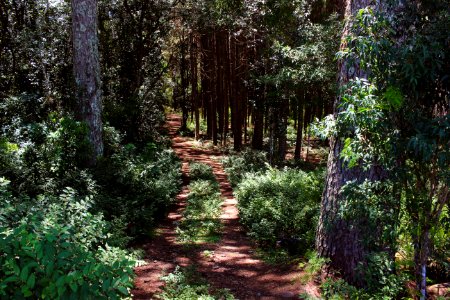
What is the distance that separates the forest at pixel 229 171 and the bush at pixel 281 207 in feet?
0.15

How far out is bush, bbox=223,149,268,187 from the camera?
1449cm

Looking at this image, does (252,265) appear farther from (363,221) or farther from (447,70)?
(447,70)

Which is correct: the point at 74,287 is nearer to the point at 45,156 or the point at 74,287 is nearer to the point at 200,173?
the point at 45,156

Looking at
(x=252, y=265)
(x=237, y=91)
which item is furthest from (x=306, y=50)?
(x=237, y=91)

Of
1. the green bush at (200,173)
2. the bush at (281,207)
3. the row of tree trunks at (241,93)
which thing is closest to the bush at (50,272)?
the bush at (281,207)

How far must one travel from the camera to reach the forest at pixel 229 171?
3545mm

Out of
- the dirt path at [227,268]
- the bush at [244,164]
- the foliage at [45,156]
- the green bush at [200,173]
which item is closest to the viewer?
the dirt path at [227,268]

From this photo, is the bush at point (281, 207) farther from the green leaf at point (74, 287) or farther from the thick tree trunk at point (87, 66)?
the green leaf at point (74, 287)

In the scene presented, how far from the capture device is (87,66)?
9852mm

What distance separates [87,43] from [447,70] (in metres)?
8.80

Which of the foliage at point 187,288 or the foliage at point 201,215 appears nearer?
the foliage at point 187,288

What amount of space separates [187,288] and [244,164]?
10.9 meters

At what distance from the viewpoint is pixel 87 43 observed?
32.1ft

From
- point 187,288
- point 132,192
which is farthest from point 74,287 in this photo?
point 132,192
